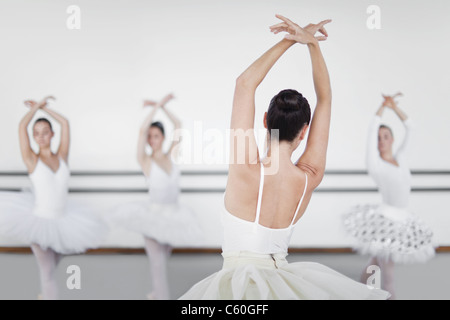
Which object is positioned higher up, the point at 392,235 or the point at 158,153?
the point at 158,153

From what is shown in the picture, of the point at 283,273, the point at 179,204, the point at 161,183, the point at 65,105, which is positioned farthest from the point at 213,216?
the point at 283,273

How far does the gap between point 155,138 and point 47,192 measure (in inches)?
27.7

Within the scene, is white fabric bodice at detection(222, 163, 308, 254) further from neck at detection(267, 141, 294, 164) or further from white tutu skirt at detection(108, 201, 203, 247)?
white tutu skirt at detection(108, 201, 203, 247)

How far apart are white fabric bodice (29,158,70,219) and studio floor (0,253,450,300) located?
38cm

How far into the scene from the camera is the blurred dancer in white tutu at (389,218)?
258 centimetres

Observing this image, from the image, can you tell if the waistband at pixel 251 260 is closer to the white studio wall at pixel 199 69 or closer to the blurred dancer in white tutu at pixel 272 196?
the blurred dancer in white tutu at pixel 272 196

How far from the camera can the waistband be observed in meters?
1.35

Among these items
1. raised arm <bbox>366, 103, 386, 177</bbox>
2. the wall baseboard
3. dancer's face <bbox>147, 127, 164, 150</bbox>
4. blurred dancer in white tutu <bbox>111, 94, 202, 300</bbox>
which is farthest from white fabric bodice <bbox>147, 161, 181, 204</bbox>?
raised arm <bbox>366, 103, 386, 177</bbox>

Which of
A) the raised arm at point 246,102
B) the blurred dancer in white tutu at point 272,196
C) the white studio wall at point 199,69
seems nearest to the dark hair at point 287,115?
the blurred dancer in white tutu at point 272,196

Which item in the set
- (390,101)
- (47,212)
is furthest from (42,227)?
(390,101)

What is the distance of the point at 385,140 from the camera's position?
2.88 m

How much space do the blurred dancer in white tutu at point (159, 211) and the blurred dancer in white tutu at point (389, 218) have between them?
99 cm

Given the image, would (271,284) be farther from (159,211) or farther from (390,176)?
(390,176)
